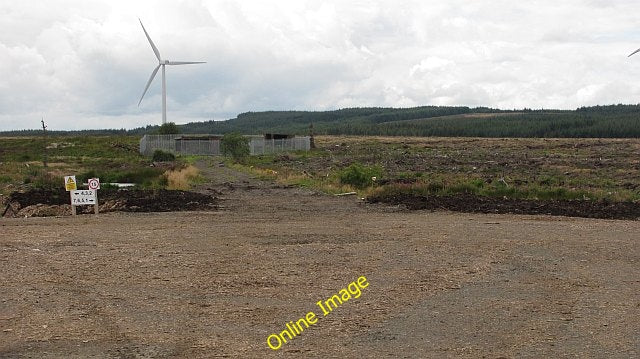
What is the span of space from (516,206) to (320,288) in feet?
39.1

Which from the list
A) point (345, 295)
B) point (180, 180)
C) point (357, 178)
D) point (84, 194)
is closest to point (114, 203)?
point (84, 194)

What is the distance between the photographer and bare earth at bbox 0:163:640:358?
735cm

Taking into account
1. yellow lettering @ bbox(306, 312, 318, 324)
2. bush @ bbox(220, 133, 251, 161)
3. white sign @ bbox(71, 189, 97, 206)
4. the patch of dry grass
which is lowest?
yellow lettering @ bbox(306, 312, 318, 324)

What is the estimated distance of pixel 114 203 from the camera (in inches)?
832

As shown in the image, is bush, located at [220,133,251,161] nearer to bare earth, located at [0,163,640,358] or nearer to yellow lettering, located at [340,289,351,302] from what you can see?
bare earth, located at [0,163,640,358]

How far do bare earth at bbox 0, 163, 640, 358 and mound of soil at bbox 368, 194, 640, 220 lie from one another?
2.02 m

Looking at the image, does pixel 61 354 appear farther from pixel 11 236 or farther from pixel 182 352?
pixel 11 236

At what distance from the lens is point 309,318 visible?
8.29 m

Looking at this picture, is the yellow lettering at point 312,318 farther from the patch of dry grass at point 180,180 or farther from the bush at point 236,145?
the bush at point 236,145

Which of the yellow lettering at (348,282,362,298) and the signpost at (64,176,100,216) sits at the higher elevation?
the signpost at (64,176,100,216)

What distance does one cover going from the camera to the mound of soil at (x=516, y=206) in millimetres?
18797

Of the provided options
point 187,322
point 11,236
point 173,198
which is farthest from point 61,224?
point 187,322

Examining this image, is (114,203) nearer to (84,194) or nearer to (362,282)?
(84,194)

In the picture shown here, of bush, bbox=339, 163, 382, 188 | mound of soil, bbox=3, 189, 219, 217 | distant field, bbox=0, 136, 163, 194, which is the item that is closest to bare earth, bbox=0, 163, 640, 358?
mound of soil, bbox=3, 189, 219, 217
